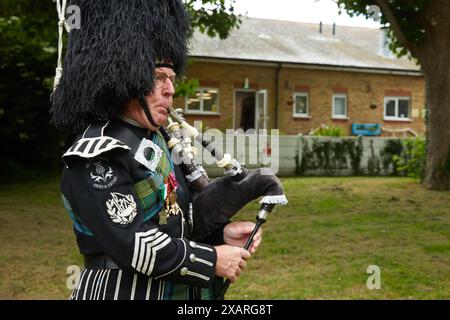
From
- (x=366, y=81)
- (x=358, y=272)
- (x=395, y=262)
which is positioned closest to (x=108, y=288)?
(x=358, y=272)

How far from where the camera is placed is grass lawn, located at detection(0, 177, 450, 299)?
6.28m

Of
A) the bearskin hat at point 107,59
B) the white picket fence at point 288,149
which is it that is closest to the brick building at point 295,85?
the white picket fence at point 288,149

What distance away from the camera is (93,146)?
2289 mm

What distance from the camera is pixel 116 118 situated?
252 cm

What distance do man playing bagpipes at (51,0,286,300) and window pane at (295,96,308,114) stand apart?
23080 mm

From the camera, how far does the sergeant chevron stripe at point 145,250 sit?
7.38ft

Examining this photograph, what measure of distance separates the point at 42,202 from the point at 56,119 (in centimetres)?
981

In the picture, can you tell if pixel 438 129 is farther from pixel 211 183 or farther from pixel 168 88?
pixel 168 88

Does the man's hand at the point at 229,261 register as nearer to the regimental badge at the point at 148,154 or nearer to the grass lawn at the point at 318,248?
the regimental badge at the point at 148,154

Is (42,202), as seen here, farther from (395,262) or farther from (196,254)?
(196,254)

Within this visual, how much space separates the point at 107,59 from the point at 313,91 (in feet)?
77.2

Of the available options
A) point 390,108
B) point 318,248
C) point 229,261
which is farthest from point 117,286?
point 390,108

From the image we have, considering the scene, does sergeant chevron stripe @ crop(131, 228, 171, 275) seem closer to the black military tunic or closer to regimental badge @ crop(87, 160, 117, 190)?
the black military tunic

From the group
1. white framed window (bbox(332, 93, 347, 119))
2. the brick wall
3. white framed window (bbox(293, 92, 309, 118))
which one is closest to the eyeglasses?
the brick wall
